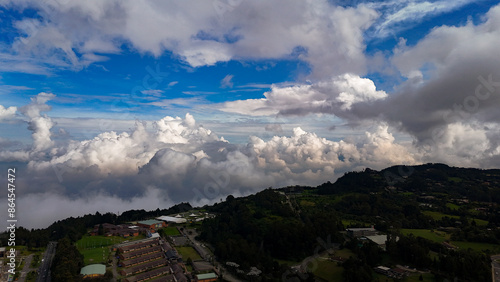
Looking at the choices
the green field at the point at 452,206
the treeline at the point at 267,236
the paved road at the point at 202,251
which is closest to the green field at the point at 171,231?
the paved road at the point at 202,251

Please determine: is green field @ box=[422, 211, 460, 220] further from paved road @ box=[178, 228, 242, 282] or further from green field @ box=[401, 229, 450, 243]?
paved road @ box=[178, 228, 242, 282]

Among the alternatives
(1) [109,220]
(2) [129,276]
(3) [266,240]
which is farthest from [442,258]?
(1) [109,220]

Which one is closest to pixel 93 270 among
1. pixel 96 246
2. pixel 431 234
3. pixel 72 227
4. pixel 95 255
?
pixel 95 255

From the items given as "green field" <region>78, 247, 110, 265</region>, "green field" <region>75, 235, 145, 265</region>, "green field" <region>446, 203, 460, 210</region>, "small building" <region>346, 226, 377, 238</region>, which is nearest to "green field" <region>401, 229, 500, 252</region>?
"small building" <region>346, 226, 377, 238</region>

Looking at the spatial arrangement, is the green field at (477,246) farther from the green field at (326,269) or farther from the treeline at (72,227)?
the treeline at (72,227)

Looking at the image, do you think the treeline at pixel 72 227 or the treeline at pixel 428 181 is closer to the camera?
the treeline at pixel 72 227

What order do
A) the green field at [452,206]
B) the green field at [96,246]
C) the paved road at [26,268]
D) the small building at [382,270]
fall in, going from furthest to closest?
the green field at [452,206] < the green field at [96,246] < the small building at [382,270] < the paved road at [26,268]
